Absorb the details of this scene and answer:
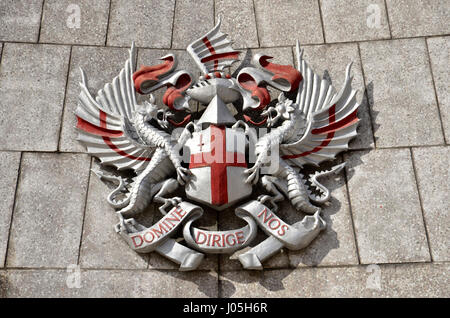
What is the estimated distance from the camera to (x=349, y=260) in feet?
20.0

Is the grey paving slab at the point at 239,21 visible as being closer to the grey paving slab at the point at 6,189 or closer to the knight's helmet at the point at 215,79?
the knight's helmet at the point at 215,79

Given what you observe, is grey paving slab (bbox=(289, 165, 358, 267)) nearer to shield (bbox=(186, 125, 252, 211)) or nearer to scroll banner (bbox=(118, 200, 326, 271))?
scroll banner (bbox=(118, 200, 326, 271))

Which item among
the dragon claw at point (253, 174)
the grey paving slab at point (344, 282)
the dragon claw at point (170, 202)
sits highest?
the dragon claw at point (253, 174)

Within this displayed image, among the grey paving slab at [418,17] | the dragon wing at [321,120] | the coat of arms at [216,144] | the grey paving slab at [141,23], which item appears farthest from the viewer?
the grey paving slab at [141,23]

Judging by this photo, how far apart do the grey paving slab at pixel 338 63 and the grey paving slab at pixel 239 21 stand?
77 centimetres

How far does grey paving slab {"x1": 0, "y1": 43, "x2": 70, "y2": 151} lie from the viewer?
6.83 m

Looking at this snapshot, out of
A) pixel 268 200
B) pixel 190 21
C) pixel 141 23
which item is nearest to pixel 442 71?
pixel 268 200

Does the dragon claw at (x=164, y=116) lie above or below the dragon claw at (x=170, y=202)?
above

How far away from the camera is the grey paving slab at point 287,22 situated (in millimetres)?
7566

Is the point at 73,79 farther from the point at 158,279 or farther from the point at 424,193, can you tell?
the point at 424,193

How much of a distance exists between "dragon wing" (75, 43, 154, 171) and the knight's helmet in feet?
2.54

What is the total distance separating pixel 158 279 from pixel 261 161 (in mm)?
1716

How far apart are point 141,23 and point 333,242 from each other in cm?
392

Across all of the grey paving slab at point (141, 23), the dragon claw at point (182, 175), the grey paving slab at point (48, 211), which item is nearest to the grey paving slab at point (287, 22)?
the grey paving slab at point (141, 23)
